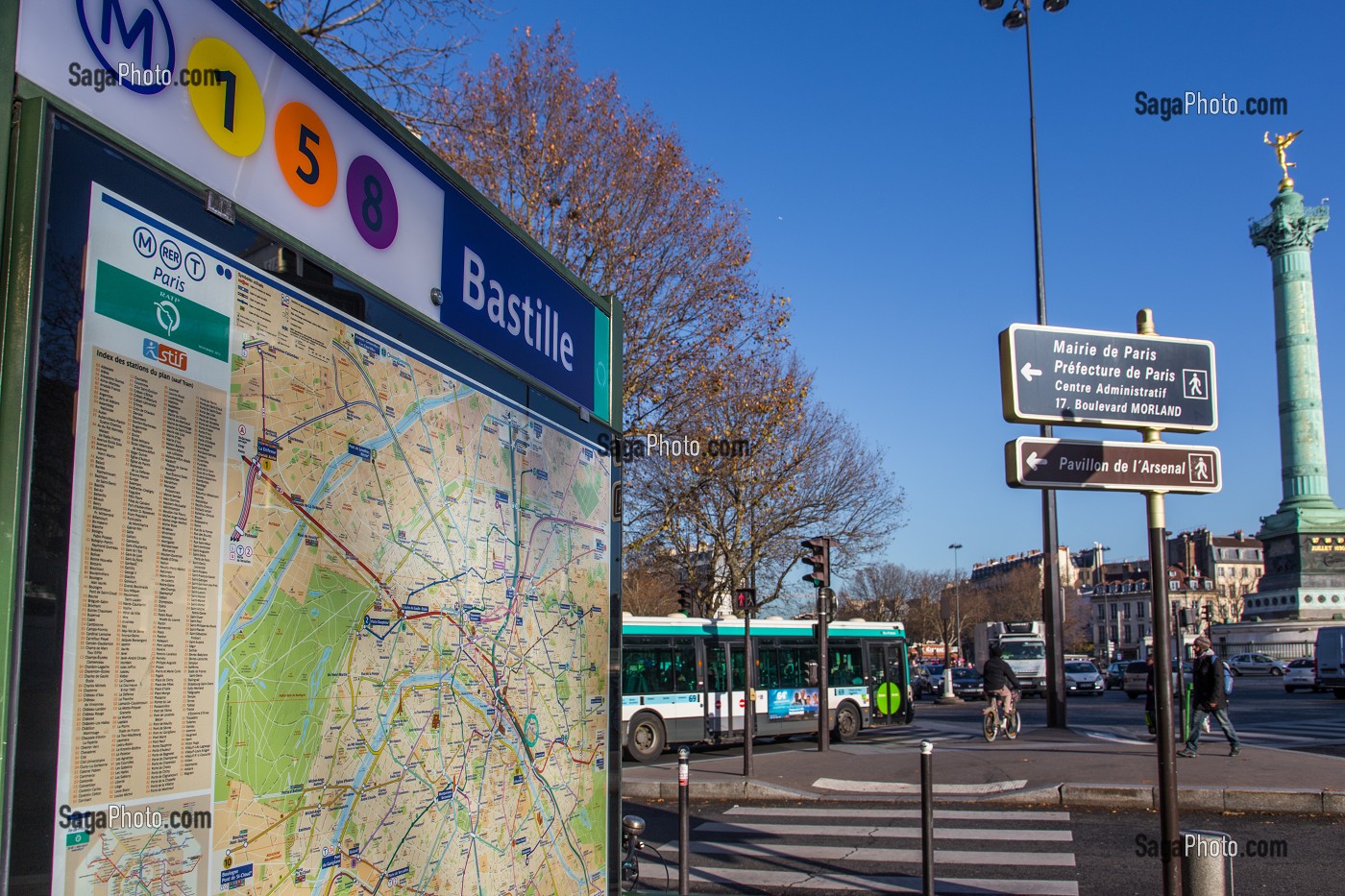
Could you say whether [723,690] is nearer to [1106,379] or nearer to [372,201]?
[1106,379]

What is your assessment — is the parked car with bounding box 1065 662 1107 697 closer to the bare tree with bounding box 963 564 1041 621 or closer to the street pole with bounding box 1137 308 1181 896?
the street pole with bounding box 1137 308 1181 896

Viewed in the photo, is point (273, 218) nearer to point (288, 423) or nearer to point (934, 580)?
point (288, 423)

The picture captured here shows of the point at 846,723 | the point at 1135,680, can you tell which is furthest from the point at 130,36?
the point at 1135,680

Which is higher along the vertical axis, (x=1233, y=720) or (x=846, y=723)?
(x=846, y=723)

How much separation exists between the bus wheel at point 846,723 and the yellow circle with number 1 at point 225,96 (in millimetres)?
22542

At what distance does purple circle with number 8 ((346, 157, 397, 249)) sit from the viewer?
8.95ft

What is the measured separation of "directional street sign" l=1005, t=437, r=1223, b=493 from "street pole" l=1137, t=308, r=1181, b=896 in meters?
0.13

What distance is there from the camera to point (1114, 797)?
1202cm

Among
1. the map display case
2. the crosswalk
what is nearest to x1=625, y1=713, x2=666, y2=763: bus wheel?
the crosswalk

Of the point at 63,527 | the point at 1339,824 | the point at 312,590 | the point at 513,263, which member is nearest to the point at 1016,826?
the point at 1339,824

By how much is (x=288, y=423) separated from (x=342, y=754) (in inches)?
31.8

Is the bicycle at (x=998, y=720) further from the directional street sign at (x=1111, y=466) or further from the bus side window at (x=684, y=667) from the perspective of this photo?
the directional street sign at (x=1111, y=466)

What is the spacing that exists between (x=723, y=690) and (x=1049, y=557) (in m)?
7.01
